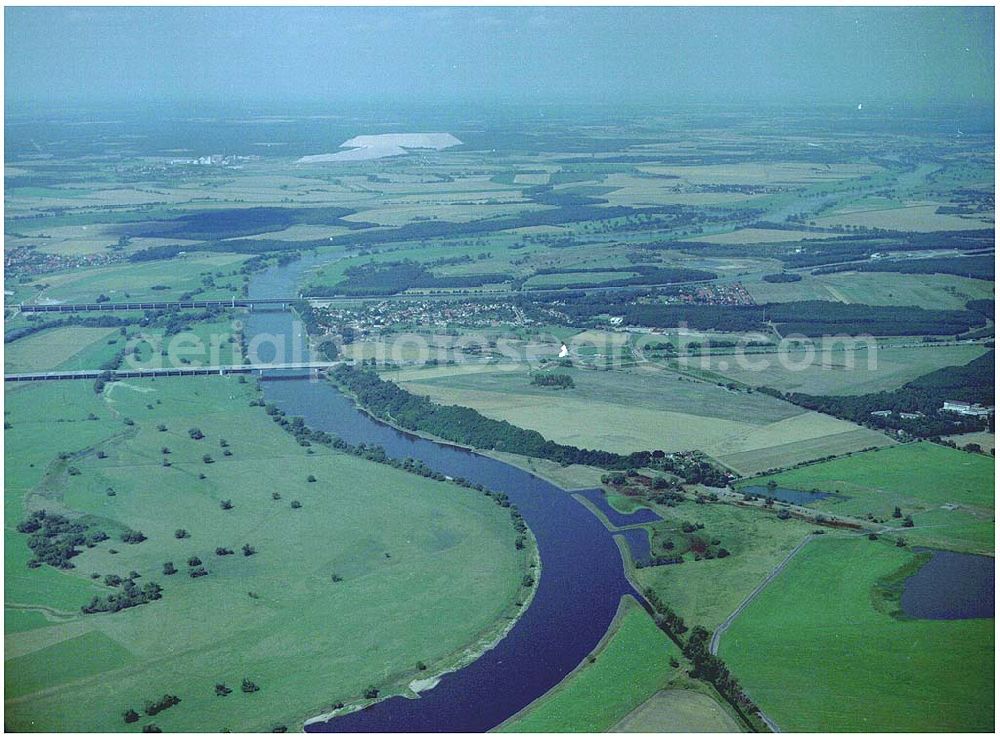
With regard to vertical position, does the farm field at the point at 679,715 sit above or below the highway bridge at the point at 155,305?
below

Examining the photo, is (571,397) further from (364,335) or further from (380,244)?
(380,244)

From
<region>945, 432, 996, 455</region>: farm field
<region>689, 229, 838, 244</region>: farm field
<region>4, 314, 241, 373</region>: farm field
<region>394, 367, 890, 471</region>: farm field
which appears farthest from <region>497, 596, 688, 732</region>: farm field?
<region>689, 229, 838, 244</region>: farm field

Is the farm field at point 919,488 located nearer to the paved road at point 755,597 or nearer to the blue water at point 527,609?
the paved road at point 755,597

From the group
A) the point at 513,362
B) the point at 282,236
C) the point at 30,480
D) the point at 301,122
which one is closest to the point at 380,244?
the point at 282,236

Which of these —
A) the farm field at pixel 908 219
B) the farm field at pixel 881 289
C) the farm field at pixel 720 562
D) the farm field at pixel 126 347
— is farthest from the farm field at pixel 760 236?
the farm field at pixel 720 562

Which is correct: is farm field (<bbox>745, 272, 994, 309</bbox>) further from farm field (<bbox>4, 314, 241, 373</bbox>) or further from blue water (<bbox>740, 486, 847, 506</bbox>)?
farm field (<bbox>4, 314, 241, 373</bbox>)

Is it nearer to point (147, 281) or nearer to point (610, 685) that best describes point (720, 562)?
point (610, 685)
